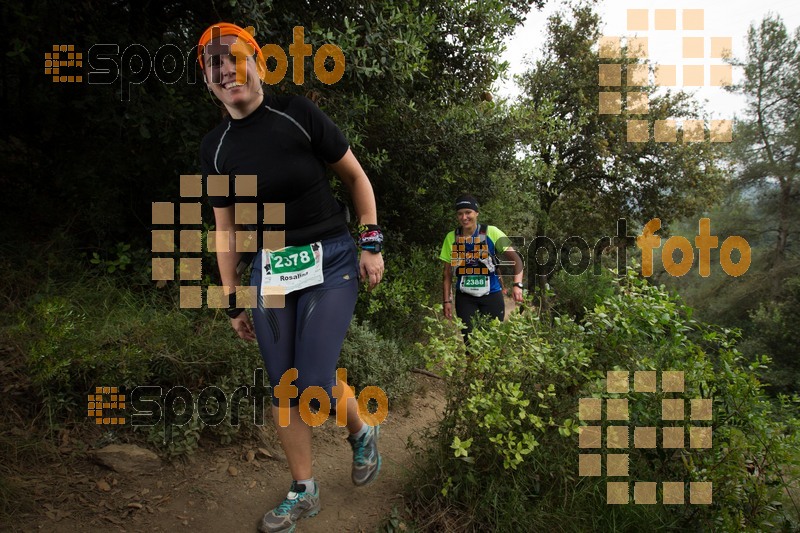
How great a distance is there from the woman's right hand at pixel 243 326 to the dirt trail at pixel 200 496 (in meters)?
1.14

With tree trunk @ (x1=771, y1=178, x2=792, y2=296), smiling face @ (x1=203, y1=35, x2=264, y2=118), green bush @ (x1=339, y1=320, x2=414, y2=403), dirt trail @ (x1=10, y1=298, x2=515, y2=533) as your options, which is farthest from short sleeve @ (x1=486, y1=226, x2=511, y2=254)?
tree trunk @ (x1=771, y1=178, x2=792, y2=296)

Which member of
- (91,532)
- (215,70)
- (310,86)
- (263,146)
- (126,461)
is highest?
(310,86)

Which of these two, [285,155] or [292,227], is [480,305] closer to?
[292,227]

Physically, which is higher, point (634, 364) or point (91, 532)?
point (634, 364)

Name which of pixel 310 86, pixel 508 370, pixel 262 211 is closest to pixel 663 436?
pixel 508 370

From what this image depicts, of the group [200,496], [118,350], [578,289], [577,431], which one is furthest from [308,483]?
[578,289]

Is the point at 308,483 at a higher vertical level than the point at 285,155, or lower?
lower

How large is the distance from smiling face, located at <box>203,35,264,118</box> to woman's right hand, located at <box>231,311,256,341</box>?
3.77 feet

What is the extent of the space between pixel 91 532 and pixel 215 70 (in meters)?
2.61

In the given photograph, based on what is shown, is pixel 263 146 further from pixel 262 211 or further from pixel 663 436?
pixel 663 436

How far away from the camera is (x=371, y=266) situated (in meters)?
2.59

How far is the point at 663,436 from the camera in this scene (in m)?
2.74

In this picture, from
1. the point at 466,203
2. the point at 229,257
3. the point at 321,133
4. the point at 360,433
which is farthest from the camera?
the point at 466,203

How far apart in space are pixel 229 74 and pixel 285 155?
1.51ft
